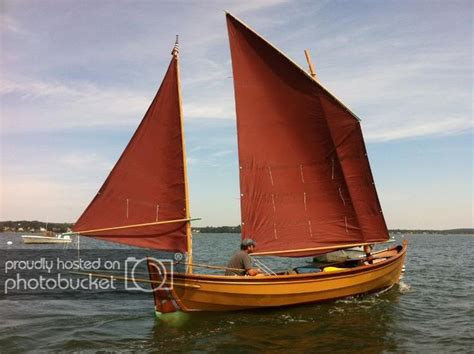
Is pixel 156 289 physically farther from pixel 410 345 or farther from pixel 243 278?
pixel 410 345

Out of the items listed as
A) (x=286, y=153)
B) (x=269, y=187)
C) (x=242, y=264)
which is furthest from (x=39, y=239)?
(x=242, y=264)

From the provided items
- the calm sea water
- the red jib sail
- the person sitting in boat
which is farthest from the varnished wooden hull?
the red jib sail

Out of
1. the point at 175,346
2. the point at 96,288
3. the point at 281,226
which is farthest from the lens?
the point at 96,288

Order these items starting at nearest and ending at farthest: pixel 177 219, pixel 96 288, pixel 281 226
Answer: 1. pixel 177 219
2. pixel 281 226
3. pixel 96 288

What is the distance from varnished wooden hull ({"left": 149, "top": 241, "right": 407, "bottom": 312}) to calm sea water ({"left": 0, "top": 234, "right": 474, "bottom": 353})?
41 centimetres

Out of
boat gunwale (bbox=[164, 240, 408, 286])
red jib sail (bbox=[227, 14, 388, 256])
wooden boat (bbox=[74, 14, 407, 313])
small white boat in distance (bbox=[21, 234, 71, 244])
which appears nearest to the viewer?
boat gunwale (bbox=[164, 240, 408, 286])

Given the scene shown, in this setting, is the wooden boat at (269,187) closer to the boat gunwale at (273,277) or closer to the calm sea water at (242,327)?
the boat gunwale at (273,277)

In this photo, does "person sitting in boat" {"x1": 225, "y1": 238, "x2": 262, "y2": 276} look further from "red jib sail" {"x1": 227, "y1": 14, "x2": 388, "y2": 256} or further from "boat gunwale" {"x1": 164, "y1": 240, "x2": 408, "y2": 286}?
"red jib sail" {"x1": 227, "y1": 14, "x2": 388, "y2": 256}

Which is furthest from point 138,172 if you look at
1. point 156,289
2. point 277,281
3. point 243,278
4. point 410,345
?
point 410,345

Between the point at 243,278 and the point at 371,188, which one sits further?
the point at 371,188

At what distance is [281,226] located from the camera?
1794 centimetres

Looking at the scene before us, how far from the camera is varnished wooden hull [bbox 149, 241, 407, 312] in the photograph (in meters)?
14.7

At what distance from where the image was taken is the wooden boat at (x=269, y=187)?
14.7 metres

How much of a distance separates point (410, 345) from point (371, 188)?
8185mm
